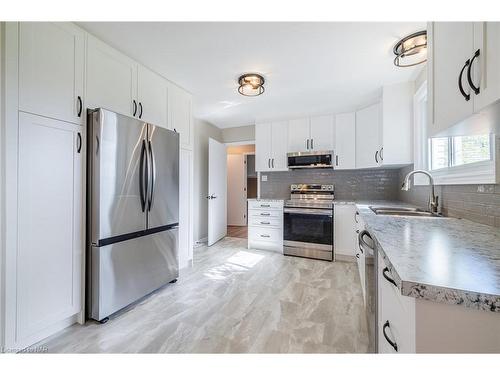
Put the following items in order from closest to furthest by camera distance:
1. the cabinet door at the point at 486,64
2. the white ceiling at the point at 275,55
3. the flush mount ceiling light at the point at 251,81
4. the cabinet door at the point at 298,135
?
the cabinet door at the point at 486,64
the white ceiling at the point at 275,55
the flush mount ceiling light at the point at 251,81
the cabinet door at the point at 298,135

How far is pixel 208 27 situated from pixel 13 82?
4.23ft

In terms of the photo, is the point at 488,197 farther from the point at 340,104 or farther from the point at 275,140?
the point at 275,140

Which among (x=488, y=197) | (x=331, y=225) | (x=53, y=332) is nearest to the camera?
(x=488, y=197)

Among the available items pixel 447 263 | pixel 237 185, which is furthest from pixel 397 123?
pixel 237 185

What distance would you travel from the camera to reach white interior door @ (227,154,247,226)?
5.89 metres

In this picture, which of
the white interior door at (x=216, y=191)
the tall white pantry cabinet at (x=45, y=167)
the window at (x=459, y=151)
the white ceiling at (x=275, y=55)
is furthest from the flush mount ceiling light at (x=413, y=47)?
the white interior door at (x=216, y=191)

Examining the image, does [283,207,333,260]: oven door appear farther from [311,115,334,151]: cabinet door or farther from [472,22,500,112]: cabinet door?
[472,22,500,112]: cabinet door

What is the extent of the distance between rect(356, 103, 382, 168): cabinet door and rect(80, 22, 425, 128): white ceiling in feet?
0.78

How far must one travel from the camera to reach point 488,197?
1.24 m

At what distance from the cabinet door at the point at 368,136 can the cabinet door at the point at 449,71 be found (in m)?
2.09

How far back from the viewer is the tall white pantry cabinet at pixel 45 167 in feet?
4.33

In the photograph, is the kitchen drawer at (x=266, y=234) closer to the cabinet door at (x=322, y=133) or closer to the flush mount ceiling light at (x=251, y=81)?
the cabinet door at (x=322, y=133)

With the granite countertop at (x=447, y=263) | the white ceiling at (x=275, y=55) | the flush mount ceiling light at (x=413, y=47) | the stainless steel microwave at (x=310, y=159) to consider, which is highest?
the white ceiling at (x=275, y=55)
